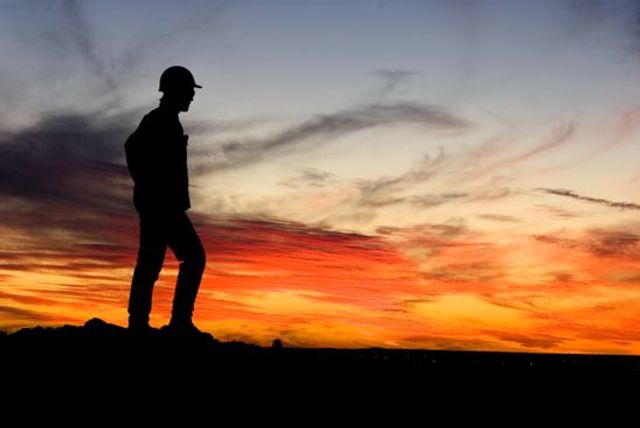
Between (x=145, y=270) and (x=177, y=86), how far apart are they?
2.69 metres

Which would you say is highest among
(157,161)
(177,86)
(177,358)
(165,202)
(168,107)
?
(177,86)

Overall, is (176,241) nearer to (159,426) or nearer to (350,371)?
(350,371)

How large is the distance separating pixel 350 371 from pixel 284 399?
2.05 meters

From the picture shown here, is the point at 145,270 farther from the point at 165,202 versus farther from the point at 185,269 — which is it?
the point at 165,202

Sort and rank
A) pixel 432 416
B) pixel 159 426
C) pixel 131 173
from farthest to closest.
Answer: pixel 131 173
pixel 432 416
pixel 159 426

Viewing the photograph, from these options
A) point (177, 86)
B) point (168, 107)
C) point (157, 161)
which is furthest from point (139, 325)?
point (177, 86)

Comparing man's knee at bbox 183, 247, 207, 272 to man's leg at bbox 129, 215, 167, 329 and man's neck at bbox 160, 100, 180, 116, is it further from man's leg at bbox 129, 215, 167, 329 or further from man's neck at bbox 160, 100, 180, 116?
man's neck at bbox 160, 100, 180, 116

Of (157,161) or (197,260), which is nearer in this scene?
(157,161)

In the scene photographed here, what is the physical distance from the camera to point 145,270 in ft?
40.7

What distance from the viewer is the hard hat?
1226cm

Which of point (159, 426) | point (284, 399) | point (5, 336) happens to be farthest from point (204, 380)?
point (5, 336)

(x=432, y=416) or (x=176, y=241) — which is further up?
(x=176, y=241)

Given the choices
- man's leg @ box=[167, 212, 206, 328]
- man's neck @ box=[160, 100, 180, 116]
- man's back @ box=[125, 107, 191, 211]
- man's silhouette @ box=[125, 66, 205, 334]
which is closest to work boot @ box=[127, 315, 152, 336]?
man's silhouette @ box=[125, 66, 205, 334]

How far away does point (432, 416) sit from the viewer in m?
7.89
